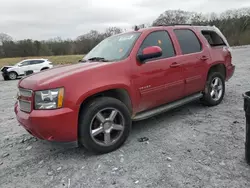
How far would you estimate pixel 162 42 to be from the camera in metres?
4.16

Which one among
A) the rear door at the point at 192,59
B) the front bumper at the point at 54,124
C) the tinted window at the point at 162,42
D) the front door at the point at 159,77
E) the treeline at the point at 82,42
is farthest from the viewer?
the treeline at the point at 82,42

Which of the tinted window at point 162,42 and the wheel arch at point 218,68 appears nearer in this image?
the tinted window at point 162,42

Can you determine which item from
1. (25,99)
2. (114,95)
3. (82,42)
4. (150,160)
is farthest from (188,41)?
(82,42)

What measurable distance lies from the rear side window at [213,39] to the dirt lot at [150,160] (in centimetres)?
189

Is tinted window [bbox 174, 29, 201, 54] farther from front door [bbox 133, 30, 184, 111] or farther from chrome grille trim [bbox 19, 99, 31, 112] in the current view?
chrome grille trim [bbox 19, 99, 31, 112]

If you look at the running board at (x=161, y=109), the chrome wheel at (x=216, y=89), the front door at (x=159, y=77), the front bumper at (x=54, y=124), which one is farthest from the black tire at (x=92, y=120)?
the chrome wheel at (x=216, y=89)

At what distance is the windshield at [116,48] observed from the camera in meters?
3.74

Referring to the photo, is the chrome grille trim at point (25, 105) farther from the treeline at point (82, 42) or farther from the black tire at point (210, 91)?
the treeline at point (82, 42)

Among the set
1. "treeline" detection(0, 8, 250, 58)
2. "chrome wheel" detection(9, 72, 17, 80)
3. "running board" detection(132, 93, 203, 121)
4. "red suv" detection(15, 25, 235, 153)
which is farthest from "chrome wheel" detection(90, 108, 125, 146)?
"treeline" detection(0, 8, 250, 58)

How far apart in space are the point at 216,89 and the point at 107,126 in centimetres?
314

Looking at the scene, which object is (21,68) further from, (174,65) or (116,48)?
(174,65)

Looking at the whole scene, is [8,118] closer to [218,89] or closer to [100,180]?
[100,180]

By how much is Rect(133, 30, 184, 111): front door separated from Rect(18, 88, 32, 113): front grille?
153 centimetres

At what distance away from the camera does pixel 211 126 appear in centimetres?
405
